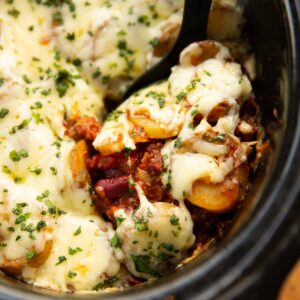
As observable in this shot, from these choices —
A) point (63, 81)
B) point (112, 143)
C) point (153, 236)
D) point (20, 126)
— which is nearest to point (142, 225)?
point (153, 236)

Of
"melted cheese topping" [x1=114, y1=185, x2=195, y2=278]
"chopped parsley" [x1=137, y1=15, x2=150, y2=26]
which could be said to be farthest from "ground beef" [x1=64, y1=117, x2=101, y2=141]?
"chopped parsley" [x1=137, y1=15, x2=150, y2=26]

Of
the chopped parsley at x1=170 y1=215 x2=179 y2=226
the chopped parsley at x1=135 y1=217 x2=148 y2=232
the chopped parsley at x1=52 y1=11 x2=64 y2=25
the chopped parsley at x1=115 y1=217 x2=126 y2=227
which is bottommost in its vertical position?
the chopped parsley at x1=115 y1=217 x2=126 y2=227

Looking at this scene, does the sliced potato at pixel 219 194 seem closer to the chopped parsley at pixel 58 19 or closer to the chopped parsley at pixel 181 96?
the chopped parsley at pixel 181 96

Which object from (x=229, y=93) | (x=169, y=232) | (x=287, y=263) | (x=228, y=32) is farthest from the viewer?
(x=228, y=32)

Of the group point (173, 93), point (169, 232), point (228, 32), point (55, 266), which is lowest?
point (55, 266)

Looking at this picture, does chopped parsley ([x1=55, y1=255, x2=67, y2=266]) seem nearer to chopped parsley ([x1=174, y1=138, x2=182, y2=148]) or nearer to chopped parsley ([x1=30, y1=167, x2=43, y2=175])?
chopped parsley ([x1=30, y1=167, x2=43, y2=175])

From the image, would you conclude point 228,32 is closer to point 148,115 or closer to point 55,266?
point 148,115

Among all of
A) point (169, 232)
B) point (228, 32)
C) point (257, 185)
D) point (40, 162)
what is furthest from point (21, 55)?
point (257, 185)
